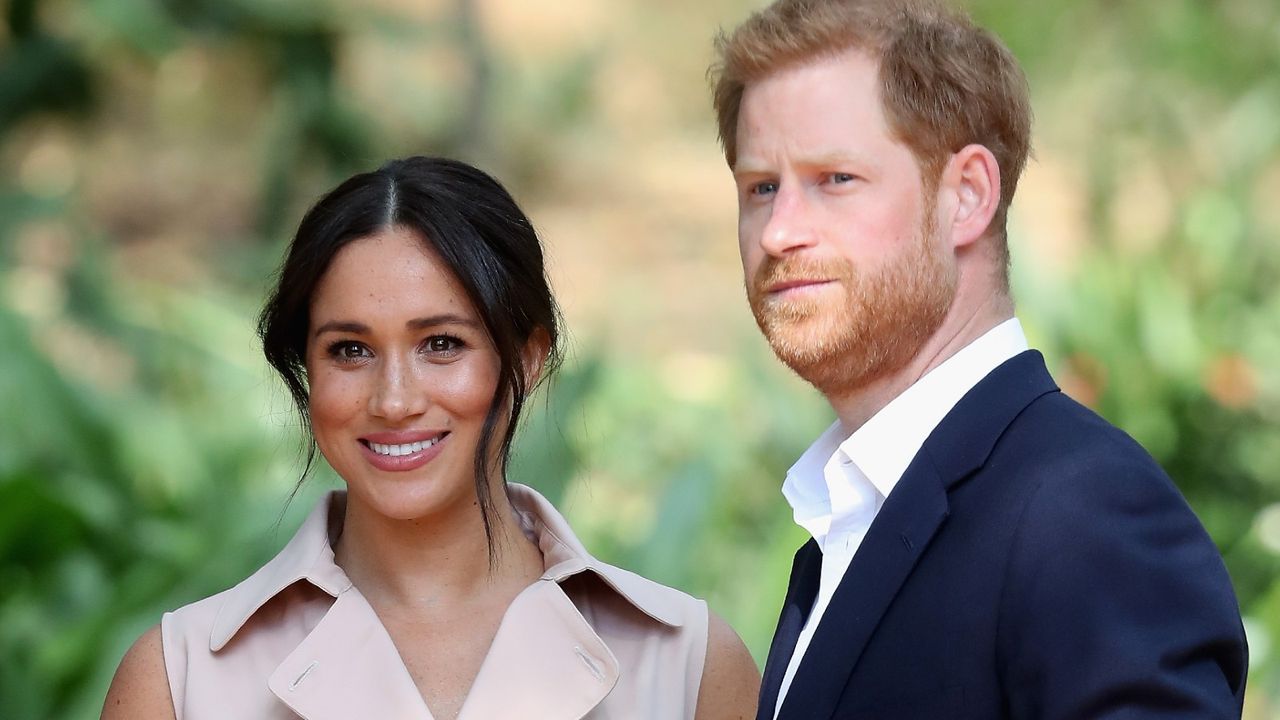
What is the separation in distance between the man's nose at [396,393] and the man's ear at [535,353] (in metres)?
0.21

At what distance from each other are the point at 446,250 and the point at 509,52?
10024mm

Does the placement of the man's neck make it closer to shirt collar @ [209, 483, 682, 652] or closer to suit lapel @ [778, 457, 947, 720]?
suit lapel @ [778, 457, 947, 720]

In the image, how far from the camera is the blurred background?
439 centimetres

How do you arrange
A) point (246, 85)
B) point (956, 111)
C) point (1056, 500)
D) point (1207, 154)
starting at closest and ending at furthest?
point (1056, 500) < point (956, 111) < point (1207, 154) < point (246, 85)

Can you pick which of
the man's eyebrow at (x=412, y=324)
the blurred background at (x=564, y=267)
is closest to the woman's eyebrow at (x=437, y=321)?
the man's eyebrow at (x=412, y=324)

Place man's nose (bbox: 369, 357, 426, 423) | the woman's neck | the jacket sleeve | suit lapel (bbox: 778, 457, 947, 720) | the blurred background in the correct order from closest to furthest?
the jacket sleeve < suit lapel (bbox: 778, 457, 947, 720) < man's nose (bbox: 369, 357, 426, 423) < the woman's neck < the blurred background

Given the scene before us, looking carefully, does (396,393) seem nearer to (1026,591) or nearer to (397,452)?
(397,452)

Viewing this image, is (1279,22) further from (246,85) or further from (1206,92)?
(246,85)

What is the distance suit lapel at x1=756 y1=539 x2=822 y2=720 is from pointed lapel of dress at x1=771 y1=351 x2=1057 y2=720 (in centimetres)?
12

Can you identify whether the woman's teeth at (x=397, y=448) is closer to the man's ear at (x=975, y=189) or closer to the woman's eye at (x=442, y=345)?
the woman's eye at (x=442, y=345)

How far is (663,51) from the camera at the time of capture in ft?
42.5

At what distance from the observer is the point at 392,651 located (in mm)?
2350

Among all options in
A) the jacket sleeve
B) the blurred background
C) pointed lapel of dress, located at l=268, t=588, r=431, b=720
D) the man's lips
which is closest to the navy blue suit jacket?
the jacket sleeve

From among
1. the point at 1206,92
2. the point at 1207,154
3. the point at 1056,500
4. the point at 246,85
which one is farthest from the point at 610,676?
the point at 246,85
